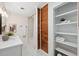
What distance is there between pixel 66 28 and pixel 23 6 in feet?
2.52

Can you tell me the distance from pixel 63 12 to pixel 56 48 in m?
0.59

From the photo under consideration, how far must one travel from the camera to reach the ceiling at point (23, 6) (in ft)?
5.29

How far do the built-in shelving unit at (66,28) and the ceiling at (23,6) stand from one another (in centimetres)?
36

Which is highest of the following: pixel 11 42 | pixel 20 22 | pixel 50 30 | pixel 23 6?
pixel 23 6

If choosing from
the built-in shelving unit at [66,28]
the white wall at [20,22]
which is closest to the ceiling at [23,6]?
the white wall at [20,22]

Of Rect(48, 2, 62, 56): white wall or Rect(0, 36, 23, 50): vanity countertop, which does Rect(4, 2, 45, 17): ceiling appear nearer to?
Rect(48, 2, 62, 56): white wall

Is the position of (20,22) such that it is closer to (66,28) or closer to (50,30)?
(50,30)

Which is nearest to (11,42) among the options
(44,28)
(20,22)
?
(20,22)

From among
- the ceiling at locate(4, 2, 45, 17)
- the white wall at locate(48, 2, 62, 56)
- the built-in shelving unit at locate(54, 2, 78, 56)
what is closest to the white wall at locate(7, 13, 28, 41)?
the ceiling at locate(4, 2, 45, 17)

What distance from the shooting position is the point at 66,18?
1.63m

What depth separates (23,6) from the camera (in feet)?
5.42

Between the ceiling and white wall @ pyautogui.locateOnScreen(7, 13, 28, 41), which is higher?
the ceiling

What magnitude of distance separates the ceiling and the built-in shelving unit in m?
0.36

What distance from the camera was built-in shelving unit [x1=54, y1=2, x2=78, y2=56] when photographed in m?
1.51
